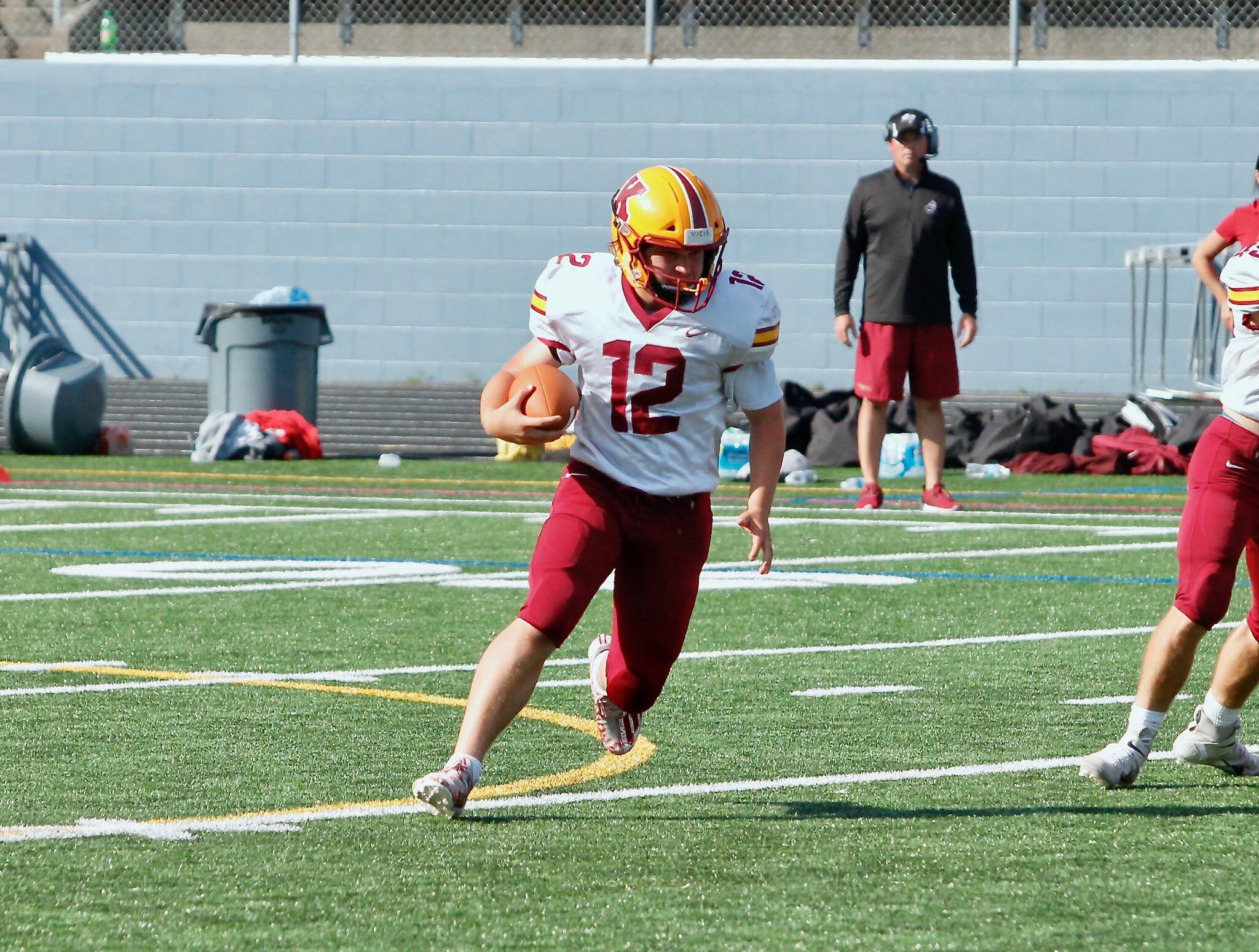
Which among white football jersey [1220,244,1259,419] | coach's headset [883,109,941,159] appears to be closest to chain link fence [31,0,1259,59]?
coach's headset [883,109,941,159]

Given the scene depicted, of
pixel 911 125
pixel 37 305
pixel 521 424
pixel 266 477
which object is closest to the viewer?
pixel 521 424

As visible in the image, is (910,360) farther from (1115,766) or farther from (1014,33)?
(1014,33)

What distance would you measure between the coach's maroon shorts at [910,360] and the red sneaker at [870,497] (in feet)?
1.83

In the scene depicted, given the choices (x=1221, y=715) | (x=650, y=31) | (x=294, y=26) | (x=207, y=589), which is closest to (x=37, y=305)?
(x=294, y=26)

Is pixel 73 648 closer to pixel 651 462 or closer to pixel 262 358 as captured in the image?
pixel 651 462

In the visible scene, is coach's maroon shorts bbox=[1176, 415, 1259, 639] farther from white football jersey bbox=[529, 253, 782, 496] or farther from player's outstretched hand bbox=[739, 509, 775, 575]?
white football jersey bbox=[529, 253, 782, 496]

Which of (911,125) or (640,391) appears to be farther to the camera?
(911,125)

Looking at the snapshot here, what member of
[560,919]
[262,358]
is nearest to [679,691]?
[560,919]

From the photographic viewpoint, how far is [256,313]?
57.4 ft

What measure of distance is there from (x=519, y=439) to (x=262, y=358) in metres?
13.1

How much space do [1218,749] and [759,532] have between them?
124 cm

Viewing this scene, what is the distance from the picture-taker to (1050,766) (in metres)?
5.02

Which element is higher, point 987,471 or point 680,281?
point 680,281

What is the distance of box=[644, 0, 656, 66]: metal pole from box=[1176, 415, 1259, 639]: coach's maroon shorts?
1558 cm
